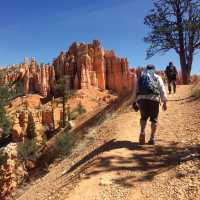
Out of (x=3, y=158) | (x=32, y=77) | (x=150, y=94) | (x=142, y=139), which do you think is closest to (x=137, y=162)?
(x=142, y=139)

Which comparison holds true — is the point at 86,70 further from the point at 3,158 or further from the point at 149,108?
the point at 149,108

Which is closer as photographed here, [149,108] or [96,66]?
[149,108]

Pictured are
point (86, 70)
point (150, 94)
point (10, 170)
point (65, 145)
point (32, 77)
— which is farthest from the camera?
point (32, 77)

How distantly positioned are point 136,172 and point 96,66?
8350 cm

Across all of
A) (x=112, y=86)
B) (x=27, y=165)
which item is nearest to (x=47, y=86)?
(x=112, y=86)

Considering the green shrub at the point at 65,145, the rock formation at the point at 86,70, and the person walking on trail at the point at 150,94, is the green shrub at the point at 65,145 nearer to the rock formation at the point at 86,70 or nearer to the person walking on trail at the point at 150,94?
the person walking on trail at the point at 150,94

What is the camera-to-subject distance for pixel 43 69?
92.3m

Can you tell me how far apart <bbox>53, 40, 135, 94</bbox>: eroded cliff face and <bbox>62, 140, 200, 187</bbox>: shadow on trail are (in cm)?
7603

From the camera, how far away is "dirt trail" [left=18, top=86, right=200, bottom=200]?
22.8 feet

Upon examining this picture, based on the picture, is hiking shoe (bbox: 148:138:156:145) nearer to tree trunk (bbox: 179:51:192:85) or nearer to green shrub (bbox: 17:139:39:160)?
tree trunk (bbox: 179:51:192:85)

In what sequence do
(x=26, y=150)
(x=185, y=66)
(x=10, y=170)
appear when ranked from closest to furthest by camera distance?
1. (x=185, y=66)
2. (x=10, y=170)
3. (x=26, y=150)

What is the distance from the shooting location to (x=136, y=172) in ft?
25.1

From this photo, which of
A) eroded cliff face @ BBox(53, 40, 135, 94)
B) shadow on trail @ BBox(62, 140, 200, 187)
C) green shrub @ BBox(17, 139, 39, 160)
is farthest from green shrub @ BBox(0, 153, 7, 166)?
eroded cliff face @ BBox(53, 40, 135, 94)

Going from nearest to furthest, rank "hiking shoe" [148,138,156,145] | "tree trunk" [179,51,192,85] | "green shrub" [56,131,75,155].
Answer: "hiking shoe" [148,138,156,145]
"green shrub" [56,131,75,155]
"tree trunk" [179,51,192,85]
